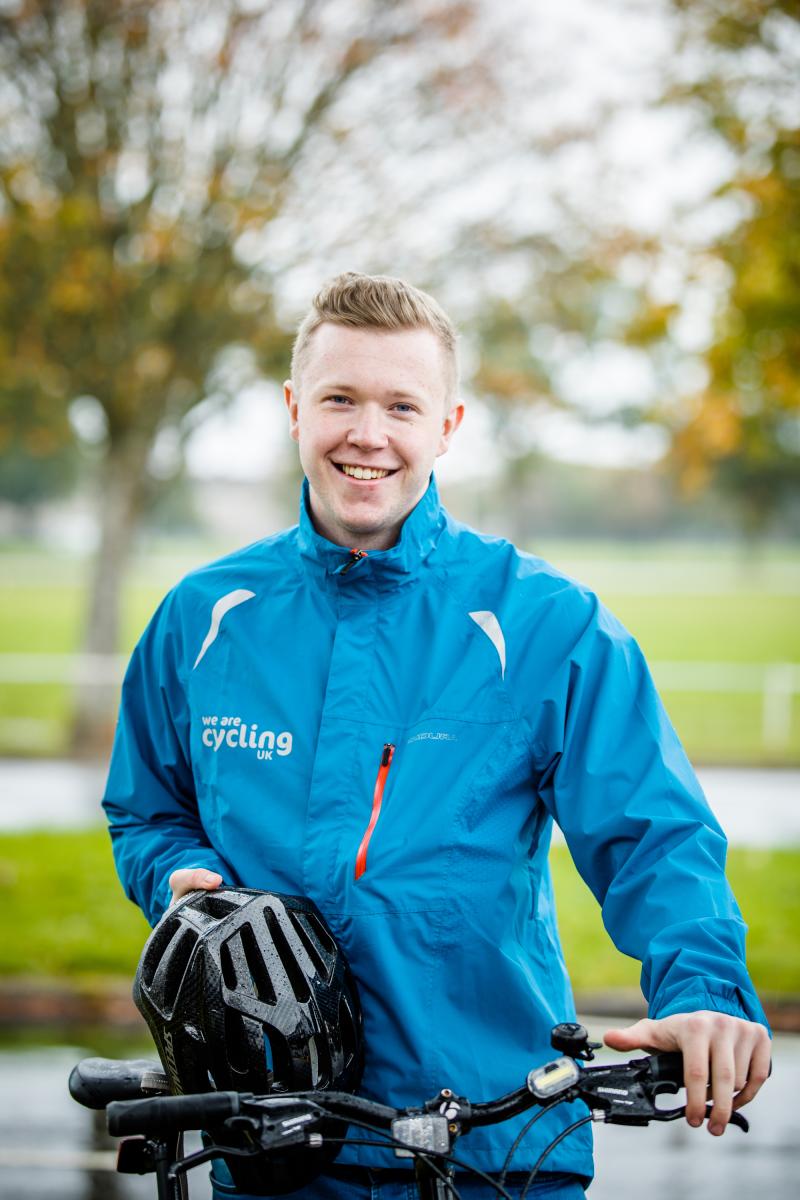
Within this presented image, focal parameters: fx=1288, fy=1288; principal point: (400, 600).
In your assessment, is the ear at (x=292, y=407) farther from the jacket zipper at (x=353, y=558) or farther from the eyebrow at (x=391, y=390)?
the jacket zipper at (x=353, y=558)

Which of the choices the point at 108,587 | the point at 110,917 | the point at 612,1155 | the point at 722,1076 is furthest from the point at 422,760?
the point at 108,587

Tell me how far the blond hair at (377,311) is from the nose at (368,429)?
0.53 feet

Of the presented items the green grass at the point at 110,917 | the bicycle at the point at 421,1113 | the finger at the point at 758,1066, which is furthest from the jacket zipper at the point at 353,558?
the green grass at the point at 110,917

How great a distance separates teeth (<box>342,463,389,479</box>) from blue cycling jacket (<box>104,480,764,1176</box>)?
11cm

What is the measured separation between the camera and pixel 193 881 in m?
2.35

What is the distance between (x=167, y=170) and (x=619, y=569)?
7310 cm

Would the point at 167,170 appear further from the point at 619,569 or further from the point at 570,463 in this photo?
the point at 619,569

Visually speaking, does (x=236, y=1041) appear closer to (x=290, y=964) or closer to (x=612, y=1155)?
(x=290, y=964)

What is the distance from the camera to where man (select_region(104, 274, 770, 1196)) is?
7.48 ft

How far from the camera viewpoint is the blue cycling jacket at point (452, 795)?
228 cm

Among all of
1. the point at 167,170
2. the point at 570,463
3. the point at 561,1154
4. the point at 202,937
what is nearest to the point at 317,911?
the point at 202,937

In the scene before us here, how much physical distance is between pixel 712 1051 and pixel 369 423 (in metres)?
1.28

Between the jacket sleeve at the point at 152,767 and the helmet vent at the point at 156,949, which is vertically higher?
the jacket sleeve at the point at 152,767

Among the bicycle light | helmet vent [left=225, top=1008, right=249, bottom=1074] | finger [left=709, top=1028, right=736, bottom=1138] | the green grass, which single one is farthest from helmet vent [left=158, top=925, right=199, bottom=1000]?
the green grass
